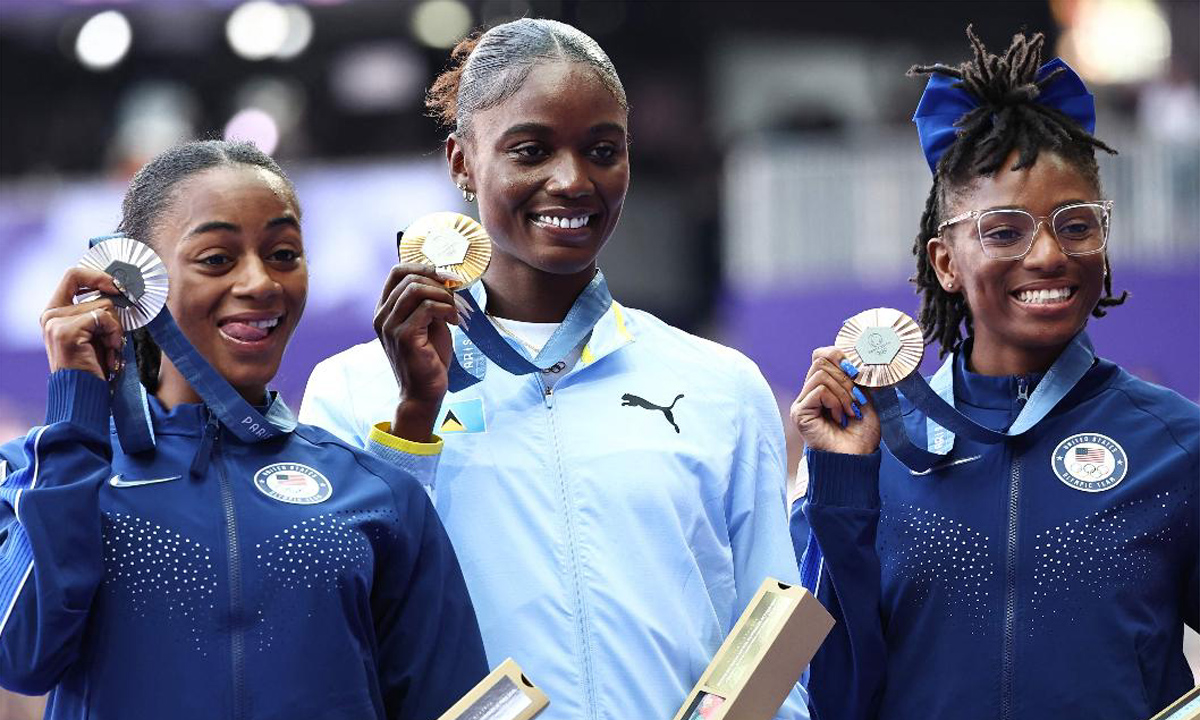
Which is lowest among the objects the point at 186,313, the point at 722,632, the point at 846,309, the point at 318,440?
the point at 846,309

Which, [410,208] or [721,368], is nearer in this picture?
[721,368]

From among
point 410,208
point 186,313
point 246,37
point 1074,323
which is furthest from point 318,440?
point 246,37

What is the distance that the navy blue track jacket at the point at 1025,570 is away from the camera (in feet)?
10.1

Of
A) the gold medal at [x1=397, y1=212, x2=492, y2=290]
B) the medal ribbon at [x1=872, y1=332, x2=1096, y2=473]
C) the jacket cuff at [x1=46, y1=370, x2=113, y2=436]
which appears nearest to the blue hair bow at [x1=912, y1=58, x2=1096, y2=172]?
the medal ribbon at [x1=872, y1=332, x2=1096, y2=473]

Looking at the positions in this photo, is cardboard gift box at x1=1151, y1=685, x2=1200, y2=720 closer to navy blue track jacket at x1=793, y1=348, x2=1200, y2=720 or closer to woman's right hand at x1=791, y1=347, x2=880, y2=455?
navy blue track jacket at x1=793, y1=348, x2=1200, y2=720

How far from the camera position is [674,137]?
1212 centimetres

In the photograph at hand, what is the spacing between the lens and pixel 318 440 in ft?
9.89

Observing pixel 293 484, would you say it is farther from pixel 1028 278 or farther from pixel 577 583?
pixel 1028 278

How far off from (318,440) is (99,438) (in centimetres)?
41

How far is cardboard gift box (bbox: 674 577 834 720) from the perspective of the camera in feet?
8.79

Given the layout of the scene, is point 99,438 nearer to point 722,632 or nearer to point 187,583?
point 187,583

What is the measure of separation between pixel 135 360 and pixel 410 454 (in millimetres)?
457

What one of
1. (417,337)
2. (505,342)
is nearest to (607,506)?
(505,342)

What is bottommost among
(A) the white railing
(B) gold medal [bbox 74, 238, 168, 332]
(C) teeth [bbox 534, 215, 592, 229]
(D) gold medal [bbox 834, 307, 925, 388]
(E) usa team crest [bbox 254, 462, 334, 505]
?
(A) the white railing
